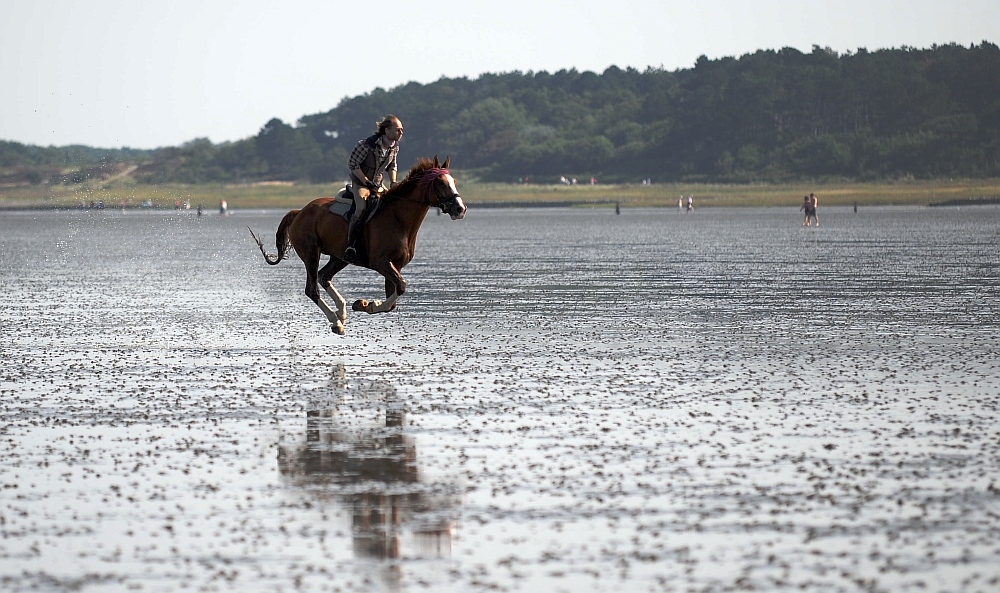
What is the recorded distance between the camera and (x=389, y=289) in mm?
18547

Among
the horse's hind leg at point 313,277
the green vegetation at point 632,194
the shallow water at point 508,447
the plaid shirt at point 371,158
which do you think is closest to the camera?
the shallow water at point 508,447

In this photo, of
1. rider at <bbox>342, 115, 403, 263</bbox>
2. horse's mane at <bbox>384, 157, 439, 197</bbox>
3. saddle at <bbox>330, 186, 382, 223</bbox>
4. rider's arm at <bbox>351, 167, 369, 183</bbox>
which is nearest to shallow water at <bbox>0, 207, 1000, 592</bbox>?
rider at <bbox>342, 115, 403, 263</bbox>

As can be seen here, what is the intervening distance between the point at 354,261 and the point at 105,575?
11742mm

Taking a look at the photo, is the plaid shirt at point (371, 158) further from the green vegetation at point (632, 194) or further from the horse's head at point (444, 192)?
Result: the green vegetation at point (632, 194)

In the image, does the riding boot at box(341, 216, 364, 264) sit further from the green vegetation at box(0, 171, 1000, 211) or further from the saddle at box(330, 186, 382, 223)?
the green vegetation at box(0, 171, 1000, 211)

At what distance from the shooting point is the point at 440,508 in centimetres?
832

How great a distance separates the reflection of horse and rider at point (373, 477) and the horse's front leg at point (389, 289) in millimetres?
5580

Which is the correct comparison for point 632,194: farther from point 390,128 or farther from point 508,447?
point 508,447

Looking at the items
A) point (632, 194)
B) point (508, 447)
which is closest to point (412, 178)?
point (508, 447)

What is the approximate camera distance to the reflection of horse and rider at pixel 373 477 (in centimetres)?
767

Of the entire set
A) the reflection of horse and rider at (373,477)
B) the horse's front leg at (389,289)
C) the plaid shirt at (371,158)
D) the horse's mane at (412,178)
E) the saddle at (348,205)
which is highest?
the plaid shirt at (371,158)

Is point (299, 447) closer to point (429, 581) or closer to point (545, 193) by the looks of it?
point (429, 581)

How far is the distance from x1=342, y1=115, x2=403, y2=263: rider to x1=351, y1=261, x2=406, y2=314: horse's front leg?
1.90 ft

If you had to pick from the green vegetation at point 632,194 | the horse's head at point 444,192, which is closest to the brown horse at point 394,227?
the horse's head at point 444,192
